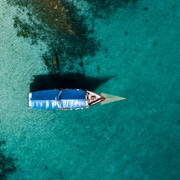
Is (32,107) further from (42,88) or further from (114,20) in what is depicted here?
(114,20)

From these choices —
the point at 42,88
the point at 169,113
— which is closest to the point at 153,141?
the point at 169,113

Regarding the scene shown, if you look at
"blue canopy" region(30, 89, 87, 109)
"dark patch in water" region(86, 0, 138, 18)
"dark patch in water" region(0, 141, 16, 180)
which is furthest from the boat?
"dark patch in water" region(86, 0, 138, 18)

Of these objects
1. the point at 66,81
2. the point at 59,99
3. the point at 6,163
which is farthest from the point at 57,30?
the point at 6,163

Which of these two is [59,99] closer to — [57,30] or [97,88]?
[97,88]

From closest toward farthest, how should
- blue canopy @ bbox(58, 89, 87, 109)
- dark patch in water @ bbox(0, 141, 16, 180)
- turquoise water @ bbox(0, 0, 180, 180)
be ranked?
blue canopy @ bbox(58, 89, 87, 109), turquoise water @ bbox(0, 0, 180, 180), dark patch in water @ bbox(0, 141, 16, 180)

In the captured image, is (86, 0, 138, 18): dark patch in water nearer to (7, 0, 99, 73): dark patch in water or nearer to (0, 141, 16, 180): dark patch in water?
(7, 0, 99, 73): dark patch in water

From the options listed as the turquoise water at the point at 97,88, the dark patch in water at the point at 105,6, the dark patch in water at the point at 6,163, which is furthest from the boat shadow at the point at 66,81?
the dark patch in water at the point at 6,163
